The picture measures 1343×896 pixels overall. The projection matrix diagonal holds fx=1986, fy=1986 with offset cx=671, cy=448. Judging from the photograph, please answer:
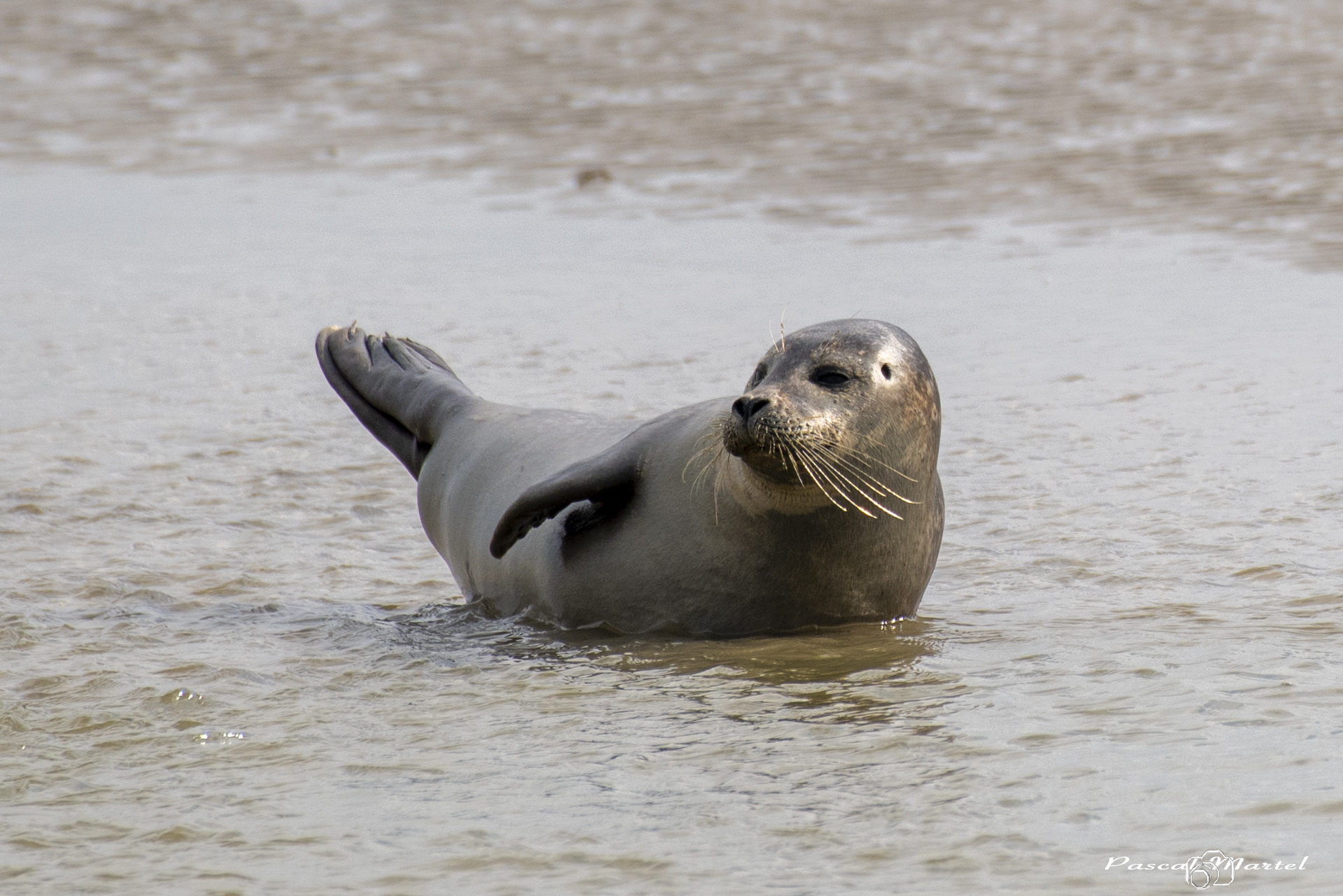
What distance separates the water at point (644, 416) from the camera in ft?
11.0

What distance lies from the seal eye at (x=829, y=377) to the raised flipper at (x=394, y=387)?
1.63m

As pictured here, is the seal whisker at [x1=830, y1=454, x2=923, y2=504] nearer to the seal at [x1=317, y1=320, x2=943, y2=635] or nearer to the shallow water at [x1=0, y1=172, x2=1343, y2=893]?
the seal at [x1=317, y1=320, x2=943, y2=635]

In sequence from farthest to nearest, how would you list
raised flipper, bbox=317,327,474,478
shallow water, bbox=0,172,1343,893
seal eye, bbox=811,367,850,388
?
raised flipper, bbox=317,327,474,478 < seal eye, bbox=811,367,850,388 < shallow water, bbox=0,172,1343,893

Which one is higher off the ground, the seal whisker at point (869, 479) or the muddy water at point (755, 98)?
the muddy water at point (755, 98)

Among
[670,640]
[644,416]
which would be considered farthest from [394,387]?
[670,640]

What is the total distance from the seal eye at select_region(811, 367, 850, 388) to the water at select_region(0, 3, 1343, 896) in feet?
1.95

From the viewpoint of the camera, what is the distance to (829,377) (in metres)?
4.43

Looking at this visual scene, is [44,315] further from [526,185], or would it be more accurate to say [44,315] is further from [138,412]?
[526,185]

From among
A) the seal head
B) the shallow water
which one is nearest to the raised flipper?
the shallow water

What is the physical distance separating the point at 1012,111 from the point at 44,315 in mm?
6385

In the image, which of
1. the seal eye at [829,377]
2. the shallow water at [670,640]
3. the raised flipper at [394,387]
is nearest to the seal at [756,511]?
the seal eye at [829,377]

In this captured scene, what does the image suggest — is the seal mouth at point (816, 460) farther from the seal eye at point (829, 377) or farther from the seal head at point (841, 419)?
the seal eye at point (829, 377)

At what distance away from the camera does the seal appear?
171 inches

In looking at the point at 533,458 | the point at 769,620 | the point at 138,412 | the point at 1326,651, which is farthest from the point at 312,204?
the point at 1326,651
